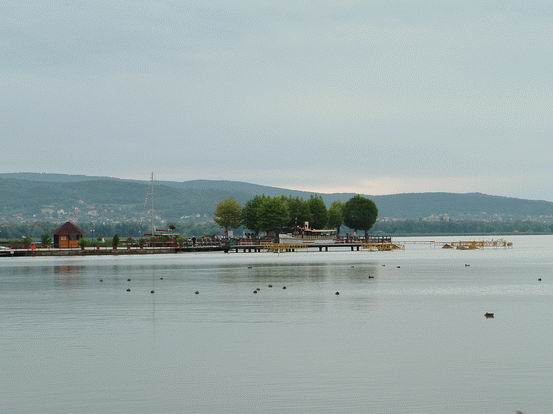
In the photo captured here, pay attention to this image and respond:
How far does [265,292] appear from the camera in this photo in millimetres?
78875

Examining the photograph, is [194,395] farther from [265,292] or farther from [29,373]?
[265,292]

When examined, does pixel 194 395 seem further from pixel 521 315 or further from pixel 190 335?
pixel 521 315

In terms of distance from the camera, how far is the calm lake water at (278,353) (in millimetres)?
30547

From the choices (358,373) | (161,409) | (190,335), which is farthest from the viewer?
(190,335)

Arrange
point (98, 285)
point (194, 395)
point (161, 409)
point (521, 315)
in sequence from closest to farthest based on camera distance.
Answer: point (161, 409) < point (194, 395) < point (521, 315) < point (98, 285)

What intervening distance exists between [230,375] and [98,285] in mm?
58691

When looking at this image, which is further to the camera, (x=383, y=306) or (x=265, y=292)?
(x=265, y=292)

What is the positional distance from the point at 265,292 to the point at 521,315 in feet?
87.6

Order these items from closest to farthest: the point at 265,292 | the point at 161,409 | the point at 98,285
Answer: the point at 161,409 → the point at 265,292 → the point at 98,285

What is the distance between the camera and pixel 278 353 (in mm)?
40406

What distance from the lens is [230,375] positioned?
35.2 m

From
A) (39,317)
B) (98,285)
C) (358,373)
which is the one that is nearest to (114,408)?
(358,373)

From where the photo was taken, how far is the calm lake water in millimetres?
30547

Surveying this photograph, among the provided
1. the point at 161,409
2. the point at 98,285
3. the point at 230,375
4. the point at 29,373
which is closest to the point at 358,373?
the point at 230,375
